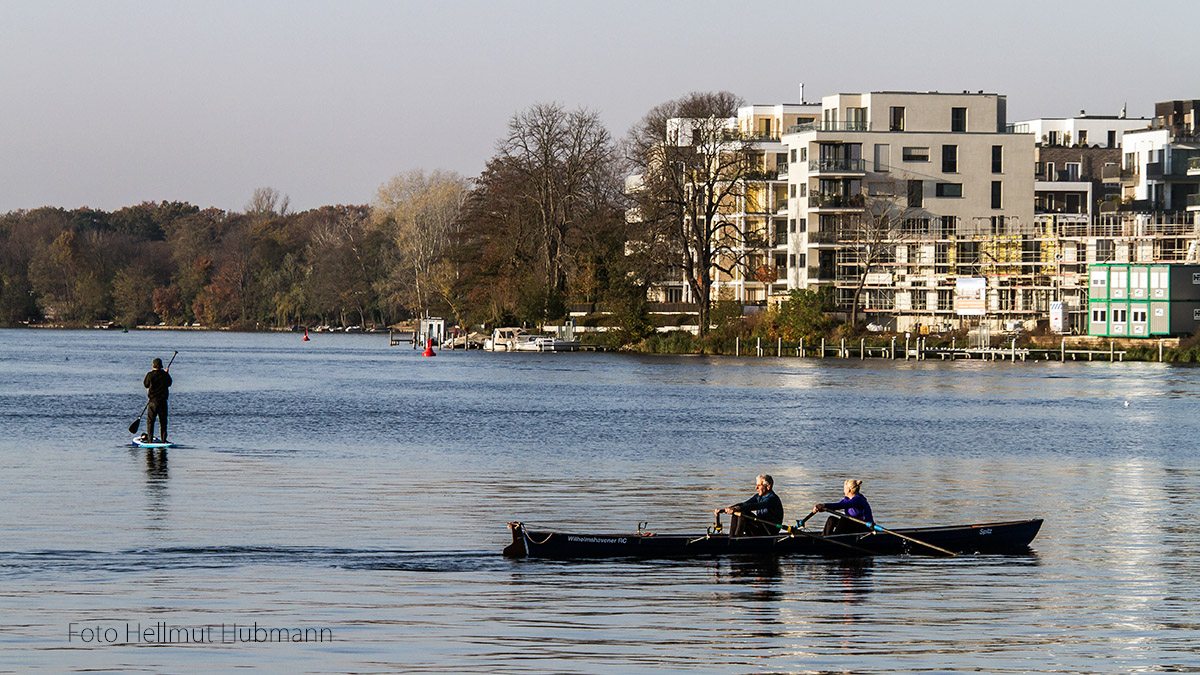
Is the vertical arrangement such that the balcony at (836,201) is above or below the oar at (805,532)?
above

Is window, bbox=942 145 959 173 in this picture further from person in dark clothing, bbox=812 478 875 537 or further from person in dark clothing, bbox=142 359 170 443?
person in dark clothing, bbox=812 478 875 537

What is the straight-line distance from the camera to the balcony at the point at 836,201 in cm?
12350

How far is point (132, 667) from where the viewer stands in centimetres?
1576

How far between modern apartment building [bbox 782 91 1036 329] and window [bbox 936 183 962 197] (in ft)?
0.28

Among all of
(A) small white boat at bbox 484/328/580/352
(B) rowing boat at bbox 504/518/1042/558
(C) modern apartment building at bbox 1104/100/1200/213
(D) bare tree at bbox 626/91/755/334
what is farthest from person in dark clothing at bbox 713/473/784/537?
(C) modern apartment building at bbox 1104/100/1200/213

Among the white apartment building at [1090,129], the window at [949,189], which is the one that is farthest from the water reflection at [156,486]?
the white apartment building at [1090,129]

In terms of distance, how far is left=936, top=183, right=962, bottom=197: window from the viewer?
125 m

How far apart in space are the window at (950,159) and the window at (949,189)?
1.19 meters

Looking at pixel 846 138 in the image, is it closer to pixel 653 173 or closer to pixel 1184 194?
pixel 653 173

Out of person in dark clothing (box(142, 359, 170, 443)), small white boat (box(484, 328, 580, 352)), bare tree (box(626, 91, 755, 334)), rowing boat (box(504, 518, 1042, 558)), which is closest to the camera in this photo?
rowing boat (box(504, 518, 1042, 558))

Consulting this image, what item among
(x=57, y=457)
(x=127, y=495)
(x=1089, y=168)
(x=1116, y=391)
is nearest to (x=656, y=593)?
(x=127, y=495)

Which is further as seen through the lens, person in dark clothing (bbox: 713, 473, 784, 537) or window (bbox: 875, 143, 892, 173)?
window (bbox: 875, 143, 892, 173)

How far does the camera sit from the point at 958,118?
128 m

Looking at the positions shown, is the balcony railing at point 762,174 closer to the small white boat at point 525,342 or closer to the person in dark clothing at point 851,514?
the small white boat at point 525,342
